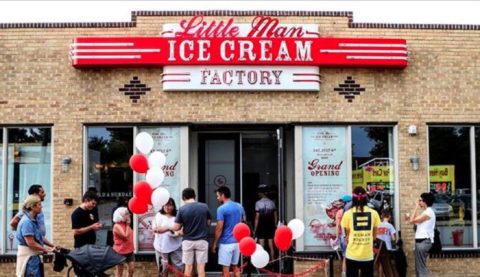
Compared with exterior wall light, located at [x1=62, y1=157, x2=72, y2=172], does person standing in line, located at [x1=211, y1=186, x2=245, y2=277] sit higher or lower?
lower

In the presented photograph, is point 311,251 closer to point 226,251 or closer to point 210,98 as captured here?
point 226,251

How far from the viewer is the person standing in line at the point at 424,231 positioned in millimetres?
11305

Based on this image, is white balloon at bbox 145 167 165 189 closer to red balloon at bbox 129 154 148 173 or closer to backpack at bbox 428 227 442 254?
red balloon at bbox 129 154 148 173

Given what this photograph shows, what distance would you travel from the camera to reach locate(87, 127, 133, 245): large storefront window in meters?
12.4

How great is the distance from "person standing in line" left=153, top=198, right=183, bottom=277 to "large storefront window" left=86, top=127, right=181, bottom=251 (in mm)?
1334

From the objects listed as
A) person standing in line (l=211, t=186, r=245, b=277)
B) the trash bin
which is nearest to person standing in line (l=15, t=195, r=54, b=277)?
person standing in line (l=211, t=186, r=245, b=277)

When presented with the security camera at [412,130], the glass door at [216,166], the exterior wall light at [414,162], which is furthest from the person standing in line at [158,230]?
the security camera at [412,130]

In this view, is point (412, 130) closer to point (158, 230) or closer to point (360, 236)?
point (360, 236)

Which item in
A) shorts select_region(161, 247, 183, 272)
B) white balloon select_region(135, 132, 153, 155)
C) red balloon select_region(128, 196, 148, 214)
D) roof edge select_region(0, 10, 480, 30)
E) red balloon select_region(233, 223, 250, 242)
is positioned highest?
roof edge select_region(0, 10, 480, 30)

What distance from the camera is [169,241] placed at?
11.0m

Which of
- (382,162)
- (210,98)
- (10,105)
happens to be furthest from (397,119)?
(10,105)

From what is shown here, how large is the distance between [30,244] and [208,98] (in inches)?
191

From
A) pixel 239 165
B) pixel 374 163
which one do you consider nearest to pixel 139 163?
pixel 239 165

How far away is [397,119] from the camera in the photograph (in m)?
12.7
